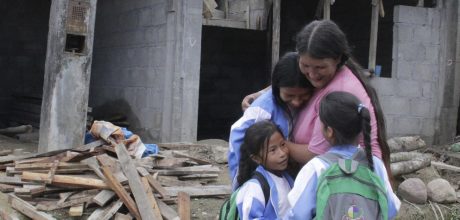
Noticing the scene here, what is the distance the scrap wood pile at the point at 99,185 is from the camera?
4.77 m

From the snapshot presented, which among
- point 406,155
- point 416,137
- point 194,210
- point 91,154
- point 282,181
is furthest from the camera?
point 416,137

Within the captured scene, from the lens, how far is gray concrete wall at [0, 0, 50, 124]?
11711 millimetres

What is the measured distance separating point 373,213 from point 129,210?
117 inches

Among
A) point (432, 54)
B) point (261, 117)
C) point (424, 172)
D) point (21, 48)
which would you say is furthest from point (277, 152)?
point (21, 48)

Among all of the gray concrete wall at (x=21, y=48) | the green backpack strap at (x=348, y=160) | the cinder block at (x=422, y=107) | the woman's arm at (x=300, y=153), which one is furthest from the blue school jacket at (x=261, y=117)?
the gray concrete wall at (x=21, y=48)

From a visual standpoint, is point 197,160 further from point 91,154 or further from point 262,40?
point 262,40

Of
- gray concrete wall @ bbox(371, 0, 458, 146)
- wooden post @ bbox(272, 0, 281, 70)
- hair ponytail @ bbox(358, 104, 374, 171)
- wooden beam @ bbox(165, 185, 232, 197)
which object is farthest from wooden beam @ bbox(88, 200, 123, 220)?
gray concrete wall @ bbox(371, 0, 458, 146)

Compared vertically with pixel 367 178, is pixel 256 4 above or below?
above

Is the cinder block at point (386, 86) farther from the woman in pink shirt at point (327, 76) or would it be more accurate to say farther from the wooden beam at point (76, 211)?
the woman in pink shirt at point (327, 76)

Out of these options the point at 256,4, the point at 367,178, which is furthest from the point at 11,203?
the point at 256,4

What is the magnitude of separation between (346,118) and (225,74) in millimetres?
9997

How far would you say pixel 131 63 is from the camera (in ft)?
29.7

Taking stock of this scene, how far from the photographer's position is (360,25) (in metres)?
11.4

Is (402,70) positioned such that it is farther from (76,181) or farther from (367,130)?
(367,130)
